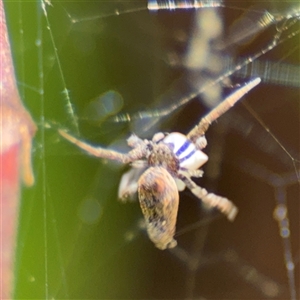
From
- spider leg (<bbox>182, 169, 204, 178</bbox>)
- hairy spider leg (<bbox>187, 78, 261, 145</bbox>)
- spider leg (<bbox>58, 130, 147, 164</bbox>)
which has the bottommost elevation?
spider leg (<bbox>182, 169, 204, 178</bbox>)

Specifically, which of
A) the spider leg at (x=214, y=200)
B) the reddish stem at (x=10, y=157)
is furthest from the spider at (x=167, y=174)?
the reddish stem at (x=10, y=157)

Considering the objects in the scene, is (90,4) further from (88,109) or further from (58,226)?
(58,226)

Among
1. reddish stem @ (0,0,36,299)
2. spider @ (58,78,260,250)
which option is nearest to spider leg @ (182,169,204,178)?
spider @ (58,78,260,250)

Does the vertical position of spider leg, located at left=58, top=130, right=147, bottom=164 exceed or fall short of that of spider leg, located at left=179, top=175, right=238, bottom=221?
it exceeds it

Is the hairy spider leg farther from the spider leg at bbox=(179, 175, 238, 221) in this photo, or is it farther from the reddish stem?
the reddish stem

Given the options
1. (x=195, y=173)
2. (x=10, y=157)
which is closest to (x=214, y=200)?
(x=195, y=173)

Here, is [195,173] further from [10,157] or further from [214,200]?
[10,157]

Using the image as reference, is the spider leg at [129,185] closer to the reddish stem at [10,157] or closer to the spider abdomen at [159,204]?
the spider abdomen at [159,204]
